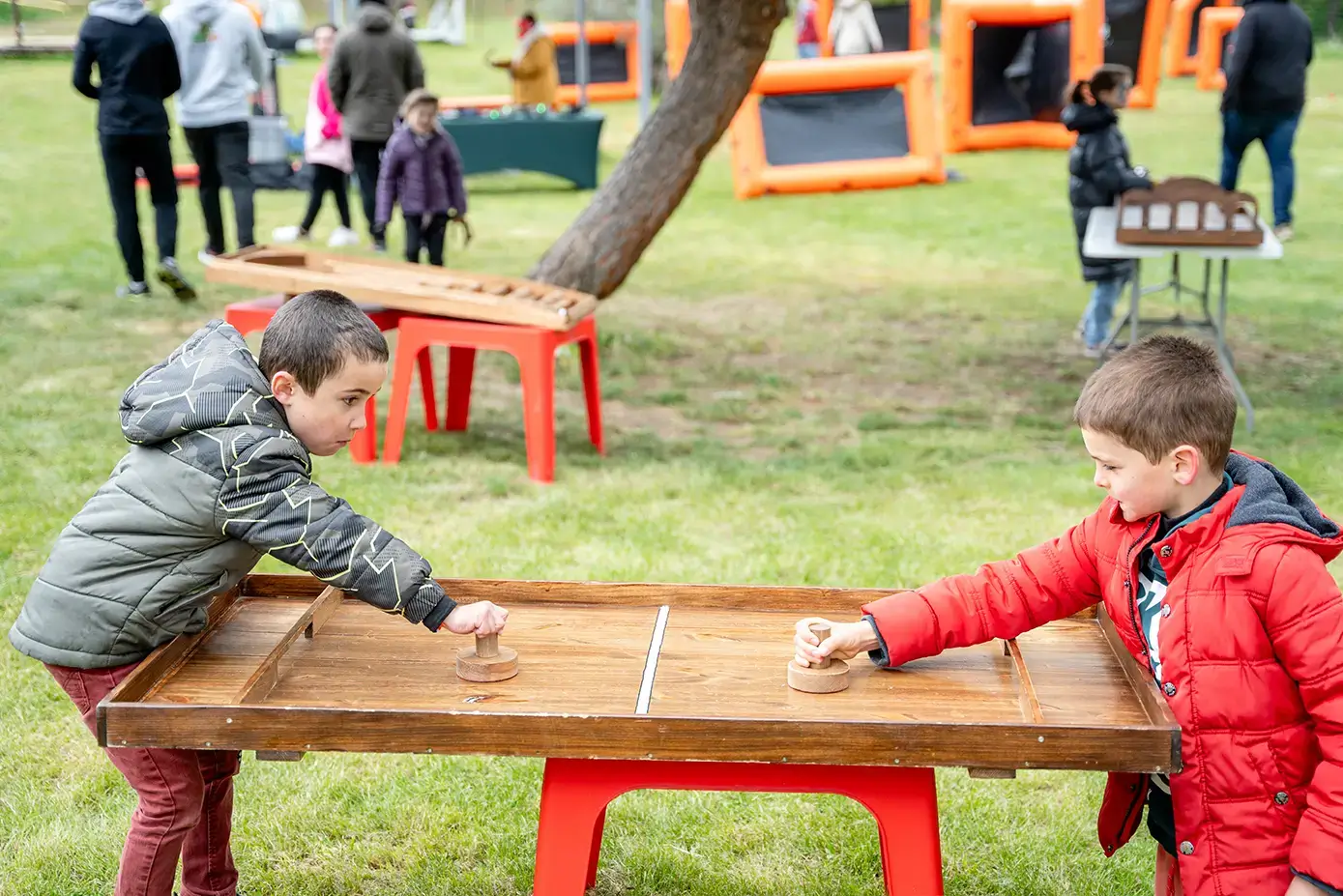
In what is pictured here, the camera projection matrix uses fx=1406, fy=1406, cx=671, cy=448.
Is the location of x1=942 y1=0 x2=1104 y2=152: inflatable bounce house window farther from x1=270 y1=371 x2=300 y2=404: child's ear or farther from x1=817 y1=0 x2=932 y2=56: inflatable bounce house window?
x1=270 y1=371 x2=300 y2=404: child's ear

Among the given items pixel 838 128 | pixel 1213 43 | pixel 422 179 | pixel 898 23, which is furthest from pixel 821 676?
pixel 1213 43

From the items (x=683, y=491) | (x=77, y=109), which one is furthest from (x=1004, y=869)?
(x=77, y=109)

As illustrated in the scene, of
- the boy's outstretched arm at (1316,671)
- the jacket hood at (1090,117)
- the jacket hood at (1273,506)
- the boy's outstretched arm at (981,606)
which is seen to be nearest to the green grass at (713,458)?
the boy's outstretched arm at (981,606)

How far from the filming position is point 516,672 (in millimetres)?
2404

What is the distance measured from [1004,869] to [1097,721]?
1083 millimetres

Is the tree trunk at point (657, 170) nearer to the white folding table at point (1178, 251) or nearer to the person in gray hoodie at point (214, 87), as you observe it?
the white folding table at point (1178, 251)

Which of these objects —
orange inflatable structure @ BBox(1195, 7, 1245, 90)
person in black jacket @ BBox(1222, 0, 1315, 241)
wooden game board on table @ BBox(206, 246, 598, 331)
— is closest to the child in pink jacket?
wooden game board on table @ BBox(206, 246, 598, 331)

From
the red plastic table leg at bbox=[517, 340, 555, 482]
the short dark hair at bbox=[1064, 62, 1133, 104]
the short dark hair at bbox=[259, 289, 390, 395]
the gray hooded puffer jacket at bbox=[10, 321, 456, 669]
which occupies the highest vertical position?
the short dark hair at bbox=[1064, 62, 1133, 104]

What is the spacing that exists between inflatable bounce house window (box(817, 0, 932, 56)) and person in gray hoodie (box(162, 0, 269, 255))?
42.4ft

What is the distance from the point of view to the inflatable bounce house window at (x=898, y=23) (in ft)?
69.4

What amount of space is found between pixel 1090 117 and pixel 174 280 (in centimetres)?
573

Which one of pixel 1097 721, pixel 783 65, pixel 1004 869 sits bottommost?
pixel 1004 869

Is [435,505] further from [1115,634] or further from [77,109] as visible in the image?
[77,109]

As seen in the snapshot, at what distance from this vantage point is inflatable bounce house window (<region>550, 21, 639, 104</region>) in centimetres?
2389
